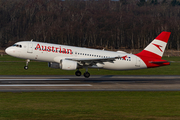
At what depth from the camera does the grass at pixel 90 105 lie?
17031 millimetres

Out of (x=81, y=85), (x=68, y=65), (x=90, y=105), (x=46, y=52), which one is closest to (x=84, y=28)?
(x=46, y=52)

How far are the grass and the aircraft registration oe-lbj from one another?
11.4 m

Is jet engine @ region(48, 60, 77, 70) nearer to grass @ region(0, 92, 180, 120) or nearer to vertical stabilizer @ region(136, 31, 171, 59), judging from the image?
grass @ region(0, 92, 180, 120)

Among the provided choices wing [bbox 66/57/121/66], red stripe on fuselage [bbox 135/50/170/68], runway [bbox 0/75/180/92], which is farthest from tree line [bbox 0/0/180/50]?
runway [bbox 0/75/180/92]

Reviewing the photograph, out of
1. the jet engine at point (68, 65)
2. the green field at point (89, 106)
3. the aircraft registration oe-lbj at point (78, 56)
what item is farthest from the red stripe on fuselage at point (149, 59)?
the green field at point (89, 106)

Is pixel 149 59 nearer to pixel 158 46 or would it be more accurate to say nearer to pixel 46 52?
pixel 158 46

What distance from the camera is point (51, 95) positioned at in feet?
81.1

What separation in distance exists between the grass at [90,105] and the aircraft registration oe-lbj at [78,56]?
1141 cm

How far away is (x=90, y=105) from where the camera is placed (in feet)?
67.1

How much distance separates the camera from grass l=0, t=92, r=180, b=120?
17.0 metres

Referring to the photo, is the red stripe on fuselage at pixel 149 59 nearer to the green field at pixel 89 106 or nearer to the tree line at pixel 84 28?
the green field at pixel 89 106

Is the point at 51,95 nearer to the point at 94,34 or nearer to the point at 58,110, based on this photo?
the point at 58,110

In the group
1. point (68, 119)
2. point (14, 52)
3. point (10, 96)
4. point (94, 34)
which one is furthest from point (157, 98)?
point (94, 34)

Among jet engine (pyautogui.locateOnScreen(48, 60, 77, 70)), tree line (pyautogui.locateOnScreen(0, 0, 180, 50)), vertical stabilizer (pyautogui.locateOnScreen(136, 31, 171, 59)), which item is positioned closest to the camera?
jet engine (pyautogui.locateOnScreen(48, 60, 77, 70))
